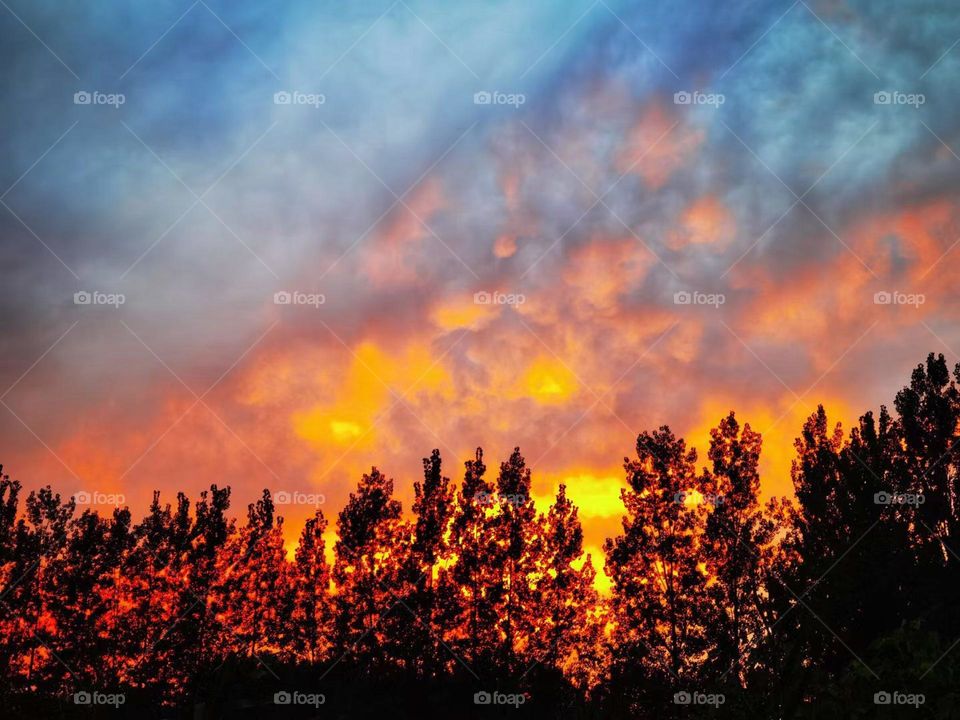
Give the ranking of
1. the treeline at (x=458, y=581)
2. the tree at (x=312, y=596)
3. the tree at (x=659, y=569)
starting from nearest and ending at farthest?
the treeline at (x=458, y=581)
the tree at (x=659, y=569)
the tree at (x=312, y=596)

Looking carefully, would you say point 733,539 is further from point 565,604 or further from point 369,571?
point 369,571

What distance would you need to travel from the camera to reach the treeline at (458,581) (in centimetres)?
2766

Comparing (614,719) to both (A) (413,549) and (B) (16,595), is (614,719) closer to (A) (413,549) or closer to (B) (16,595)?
(A) (413,549)

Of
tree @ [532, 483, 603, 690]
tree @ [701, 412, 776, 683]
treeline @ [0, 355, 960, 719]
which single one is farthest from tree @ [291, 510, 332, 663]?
tree @ [701, 412, 776, 683]

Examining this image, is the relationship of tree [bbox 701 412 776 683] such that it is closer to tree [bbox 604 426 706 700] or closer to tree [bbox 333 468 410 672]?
tree [bbox 604 426 706 700]

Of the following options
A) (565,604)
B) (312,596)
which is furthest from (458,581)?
(312,596)

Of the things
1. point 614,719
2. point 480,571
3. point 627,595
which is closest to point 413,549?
point 480,571

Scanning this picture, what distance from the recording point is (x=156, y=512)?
143 ft

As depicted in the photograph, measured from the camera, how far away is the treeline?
1089 inches

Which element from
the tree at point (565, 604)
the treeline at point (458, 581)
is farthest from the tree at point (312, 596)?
the tree at point (565, 604)

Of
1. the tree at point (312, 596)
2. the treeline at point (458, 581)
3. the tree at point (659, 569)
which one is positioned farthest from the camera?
the tree at point (312, 596)

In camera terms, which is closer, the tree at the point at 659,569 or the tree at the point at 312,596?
the tree at the point at 659,569

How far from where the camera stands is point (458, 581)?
32.9 m

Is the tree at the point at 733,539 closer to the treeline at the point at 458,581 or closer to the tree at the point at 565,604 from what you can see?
the treeline at the point at 458,581
